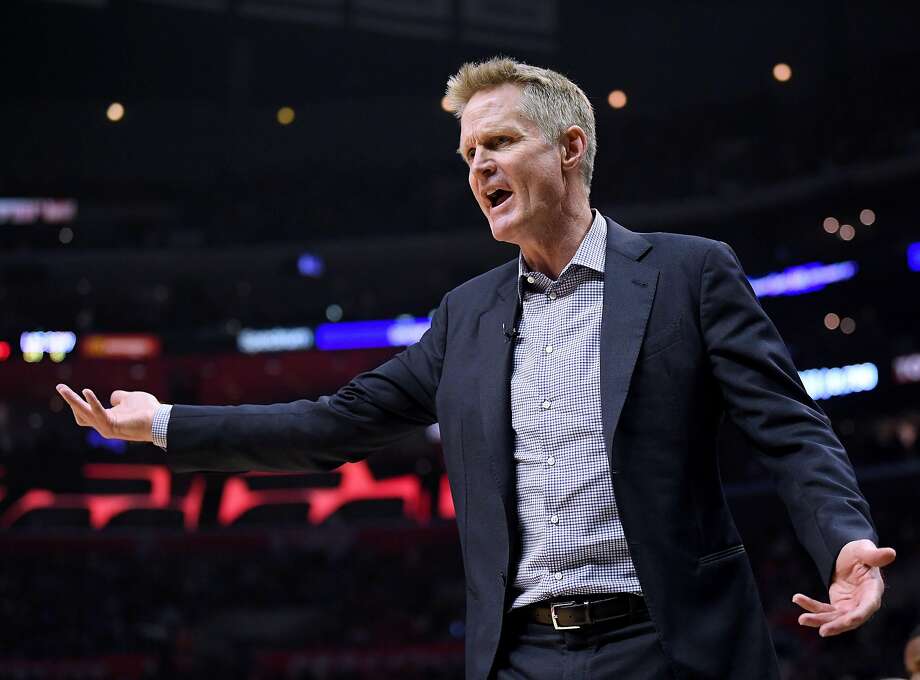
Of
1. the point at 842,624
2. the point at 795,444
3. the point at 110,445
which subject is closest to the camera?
the point at 842,624

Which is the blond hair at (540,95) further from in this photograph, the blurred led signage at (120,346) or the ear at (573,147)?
the blurred led signage at (120,346)

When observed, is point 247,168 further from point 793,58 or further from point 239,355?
point 793,58

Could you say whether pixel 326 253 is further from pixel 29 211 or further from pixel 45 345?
pixel 29 211

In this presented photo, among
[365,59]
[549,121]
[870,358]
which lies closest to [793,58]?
[870,358]

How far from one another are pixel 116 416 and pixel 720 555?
1.32 m

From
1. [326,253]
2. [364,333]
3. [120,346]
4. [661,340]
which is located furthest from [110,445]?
[661,340]

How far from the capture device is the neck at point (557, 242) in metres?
2.29

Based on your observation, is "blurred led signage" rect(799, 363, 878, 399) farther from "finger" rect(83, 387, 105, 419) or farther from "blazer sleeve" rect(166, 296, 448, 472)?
"finger" rect(83, 387, 105, 419)

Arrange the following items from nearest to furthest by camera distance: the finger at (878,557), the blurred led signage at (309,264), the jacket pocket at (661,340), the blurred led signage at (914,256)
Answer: the finger at (878,557)
the jacket pocket at (661,340)
the blurred led signage at (914,256)
the blurred led signage at (309,264)

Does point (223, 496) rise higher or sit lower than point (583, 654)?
higher

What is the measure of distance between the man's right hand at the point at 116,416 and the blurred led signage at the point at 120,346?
71.4 ft

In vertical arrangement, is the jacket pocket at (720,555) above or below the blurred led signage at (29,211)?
below

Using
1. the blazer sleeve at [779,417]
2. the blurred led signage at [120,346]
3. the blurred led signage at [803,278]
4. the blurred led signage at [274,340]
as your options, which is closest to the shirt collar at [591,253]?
the blazer sleeve at [779,417]

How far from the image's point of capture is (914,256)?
59.7ft
